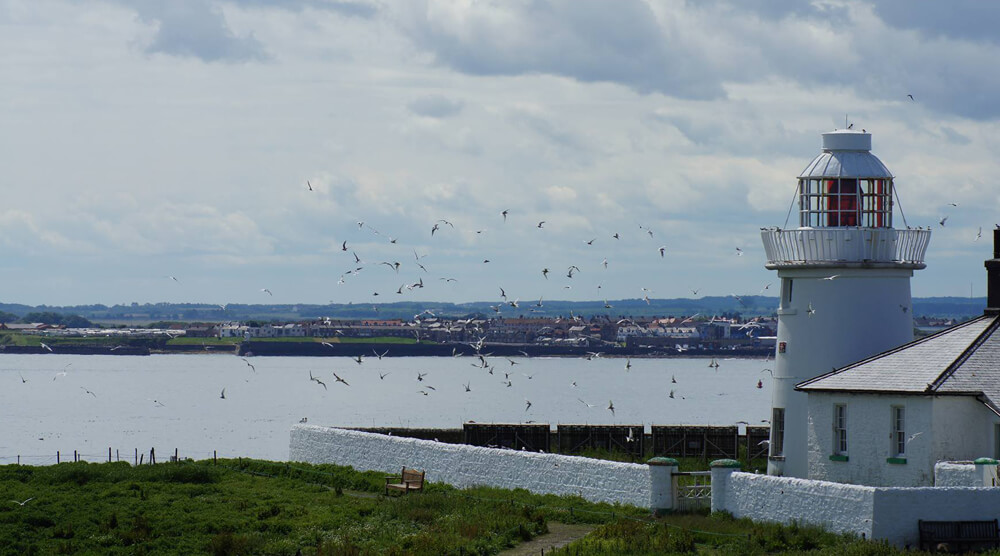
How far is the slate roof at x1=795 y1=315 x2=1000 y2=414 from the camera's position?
25.4 m

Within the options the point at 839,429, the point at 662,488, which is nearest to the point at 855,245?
the point at 839,429

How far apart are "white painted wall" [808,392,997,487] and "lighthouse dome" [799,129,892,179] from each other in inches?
191

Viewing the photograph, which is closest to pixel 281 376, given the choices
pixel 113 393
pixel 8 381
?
pixel 8 381

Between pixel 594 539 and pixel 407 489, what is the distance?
24.0ft

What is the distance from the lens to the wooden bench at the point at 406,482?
30.2 metres

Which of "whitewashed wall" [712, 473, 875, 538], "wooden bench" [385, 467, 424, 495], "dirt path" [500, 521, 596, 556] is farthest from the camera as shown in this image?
"wooden bench" [385, 467, 424, 495]

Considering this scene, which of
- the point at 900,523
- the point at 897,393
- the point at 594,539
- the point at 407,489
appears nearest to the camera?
the point at 900,523

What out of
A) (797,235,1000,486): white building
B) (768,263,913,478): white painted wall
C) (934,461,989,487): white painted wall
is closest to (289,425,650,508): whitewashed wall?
(797,235,1000,486): white building

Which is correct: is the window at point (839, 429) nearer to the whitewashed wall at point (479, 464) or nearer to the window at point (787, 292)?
the window at point (787, 292)

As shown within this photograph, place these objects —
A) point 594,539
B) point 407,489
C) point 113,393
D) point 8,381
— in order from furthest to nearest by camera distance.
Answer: point 8,381 → point 113,393 → point 407,489 → point 594,539

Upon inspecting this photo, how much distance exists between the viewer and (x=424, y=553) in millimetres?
24172

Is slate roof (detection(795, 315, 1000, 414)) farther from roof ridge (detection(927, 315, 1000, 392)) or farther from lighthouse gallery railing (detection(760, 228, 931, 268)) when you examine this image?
lighthouse gallery railing (detection(760, 228, 931, 268))

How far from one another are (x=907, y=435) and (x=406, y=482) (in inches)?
414

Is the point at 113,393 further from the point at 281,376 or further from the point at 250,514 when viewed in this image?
the point at 250,514
